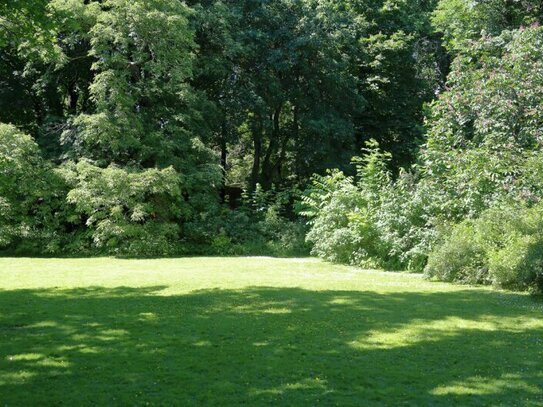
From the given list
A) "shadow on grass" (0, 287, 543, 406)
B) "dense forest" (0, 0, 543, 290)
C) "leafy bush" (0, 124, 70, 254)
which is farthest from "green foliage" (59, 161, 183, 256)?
"shadow on grass" (0, 287, 543, 406)

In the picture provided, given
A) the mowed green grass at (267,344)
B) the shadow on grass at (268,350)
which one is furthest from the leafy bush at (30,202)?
the shadow on grass at (268,350)

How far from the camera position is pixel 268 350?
750 cm

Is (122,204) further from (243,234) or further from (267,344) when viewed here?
(267,344)

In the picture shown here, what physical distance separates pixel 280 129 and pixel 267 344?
2537cm

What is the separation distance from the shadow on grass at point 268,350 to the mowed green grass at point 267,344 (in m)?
0.02

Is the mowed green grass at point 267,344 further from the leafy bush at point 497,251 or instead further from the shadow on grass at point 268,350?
the leafy bush at point 497,251

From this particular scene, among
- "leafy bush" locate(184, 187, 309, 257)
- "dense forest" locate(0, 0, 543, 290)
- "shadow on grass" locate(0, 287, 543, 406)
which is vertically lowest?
"shadow on grass" locate(0, 287, 543, 406)

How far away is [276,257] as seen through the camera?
70.8ft

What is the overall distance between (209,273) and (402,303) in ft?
21.3

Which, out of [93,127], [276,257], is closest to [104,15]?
[93,127]

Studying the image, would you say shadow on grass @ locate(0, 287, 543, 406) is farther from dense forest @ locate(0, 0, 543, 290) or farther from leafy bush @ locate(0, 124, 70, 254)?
leafy bush @ locate(0, 124, 70, 254)

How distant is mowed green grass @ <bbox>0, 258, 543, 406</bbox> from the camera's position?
5.88 meters

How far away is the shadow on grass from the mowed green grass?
0.02 meters

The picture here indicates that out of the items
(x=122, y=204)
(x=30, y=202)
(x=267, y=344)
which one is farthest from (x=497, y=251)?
(x=30, y=202)
